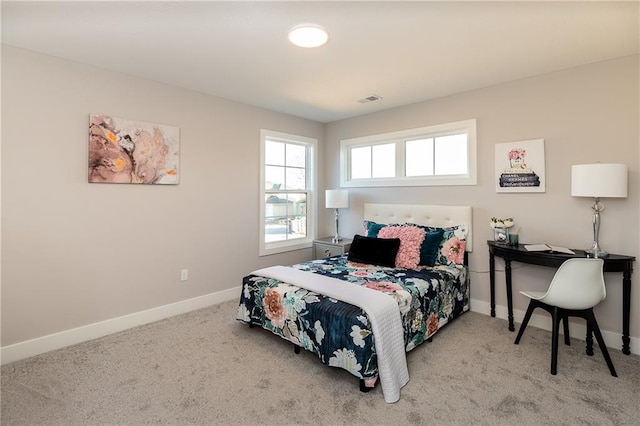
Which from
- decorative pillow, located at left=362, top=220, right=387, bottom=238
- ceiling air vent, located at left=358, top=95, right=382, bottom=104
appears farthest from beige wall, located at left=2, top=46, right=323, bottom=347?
decorative pillow, located at left=362, top=220, right=387, bottom=238

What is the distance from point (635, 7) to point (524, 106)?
3.68 ft

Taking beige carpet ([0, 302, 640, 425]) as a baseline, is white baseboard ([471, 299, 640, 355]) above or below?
above

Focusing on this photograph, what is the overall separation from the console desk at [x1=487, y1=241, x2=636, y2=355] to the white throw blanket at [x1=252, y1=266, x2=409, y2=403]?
4.41ft

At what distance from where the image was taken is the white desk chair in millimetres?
2162

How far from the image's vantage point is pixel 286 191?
4398mm

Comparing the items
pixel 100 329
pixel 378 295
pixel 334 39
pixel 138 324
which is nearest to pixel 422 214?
pixel 378 295

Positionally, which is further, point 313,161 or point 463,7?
point 313,161

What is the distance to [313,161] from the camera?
4.70 metres

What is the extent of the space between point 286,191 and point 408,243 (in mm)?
1921

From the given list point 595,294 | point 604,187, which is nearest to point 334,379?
point 595,294

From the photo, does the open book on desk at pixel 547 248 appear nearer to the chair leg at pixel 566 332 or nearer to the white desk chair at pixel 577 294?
the white desk chair at pixel 577 294

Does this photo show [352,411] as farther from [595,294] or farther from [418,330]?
[595,294]

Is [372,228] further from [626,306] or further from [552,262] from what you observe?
[626,306]

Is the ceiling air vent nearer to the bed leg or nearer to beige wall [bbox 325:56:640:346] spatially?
beige wall [bbox 325:56:640:346]
